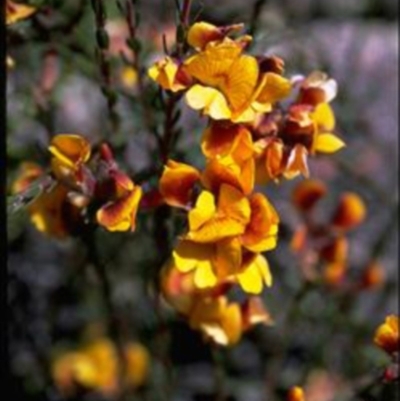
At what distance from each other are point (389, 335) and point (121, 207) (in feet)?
0.99

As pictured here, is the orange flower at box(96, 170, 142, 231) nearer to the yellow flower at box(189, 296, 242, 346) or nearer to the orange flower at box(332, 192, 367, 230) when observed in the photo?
the yellow flower at box(189, 296, 242, 346)

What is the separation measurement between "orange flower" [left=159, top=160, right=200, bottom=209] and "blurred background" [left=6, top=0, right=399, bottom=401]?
93 millimetres

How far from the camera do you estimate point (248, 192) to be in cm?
108

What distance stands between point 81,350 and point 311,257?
1.83ft

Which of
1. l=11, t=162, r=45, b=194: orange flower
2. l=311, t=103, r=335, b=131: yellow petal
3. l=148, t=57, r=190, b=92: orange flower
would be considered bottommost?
l=11, t=162, r=45, b=194: orange flower

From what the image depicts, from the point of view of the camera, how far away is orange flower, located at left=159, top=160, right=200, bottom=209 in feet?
3.59

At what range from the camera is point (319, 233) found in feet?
5.30

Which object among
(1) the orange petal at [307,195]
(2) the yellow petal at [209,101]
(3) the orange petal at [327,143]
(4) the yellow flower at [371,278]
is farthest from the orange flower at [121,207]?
(4) the yellow flower at [371,278]

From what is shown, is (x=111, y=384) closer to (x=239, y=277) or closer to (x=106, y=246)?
(x=106, y=246)

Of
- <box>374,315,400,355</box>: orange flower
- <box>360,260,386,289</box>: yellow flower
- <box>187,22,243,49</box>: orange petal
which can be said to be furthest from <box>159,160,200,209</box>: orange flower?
<box>360,260,386,289</box>: yellow flower

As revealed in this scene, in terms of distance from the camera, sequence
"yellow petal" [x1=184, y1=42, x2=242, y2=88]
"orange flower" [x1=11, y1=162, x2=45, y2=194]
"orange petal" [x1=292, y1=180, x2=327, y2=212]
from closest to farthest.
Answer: "yellow petal" [x1=184, y1=42, x2=242, y2=88], "orange flower" [x1=11, y1=162, x2=45, y2=194], "orange petal" [x1=292, y1=180, x2=327, y2=212]

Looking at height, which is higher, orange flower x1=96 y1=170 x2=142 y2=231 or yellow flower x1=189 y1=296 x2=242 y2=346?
orange flower x1=96 y1=170 x2=142 y2=231

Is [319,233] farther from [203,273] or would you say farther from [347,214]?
[203,273]

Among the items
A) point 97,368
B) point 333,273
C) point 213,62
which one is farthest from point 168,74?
point 97,368
